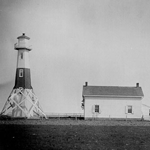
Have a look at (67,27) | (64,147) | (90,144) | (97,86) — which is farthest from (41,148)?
(97,86)

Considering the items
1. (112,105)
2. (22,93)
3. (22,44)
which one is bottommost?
(112,105)

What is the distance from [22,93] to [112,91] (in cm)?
798

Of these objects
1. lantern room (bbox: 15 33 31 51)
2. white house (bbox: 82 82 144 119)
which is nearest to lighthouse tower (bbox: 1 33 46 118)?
lantern room (bbox: 15 33 31 51)

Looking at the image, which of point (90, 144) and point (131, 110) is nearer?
point (90, 144)

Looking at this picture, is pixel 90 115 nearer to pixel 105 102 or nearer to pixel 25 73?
pixel 105 102

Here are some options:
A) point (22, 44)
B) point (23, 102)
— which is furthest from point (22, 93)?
point (22, 44)

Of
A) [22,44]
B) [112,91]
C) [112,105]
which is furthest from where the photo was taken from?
[112,91]

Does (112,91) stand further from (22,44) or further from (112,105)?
(22,44)

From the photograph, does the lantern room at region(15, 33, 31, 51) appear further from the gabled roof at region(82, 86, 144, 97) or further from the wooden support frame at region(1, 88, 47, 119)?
the gabled roof at region(82, 86, 144, 97)

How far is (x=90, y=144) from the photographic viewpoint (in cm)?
1075

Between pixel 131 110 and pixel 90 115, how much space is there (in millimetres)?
3610

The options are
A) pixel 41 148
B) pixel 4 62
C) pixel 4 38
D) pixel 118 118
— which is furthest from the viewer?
pixel 118 118

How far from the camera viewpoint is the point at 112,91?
29.4 meters

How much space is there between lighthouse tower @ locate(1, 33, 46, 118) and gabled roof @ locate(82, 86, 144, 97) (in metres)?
4.69
